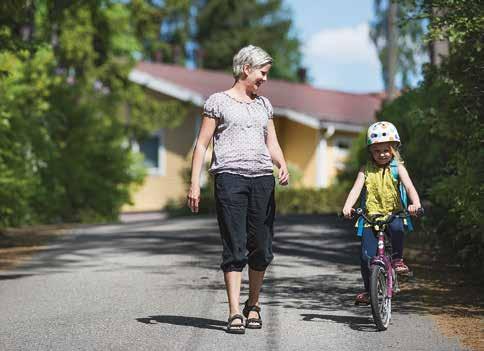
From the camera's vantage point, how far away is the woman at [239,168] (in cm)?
749

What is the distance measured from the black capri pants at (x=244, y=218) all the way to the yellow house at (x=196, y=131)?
23.6 metres

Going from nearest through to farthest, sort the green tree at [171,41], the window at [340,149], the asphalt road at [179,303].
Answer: the asphalt road at [179,303], the window at [340,149], the green tree at [171,41]

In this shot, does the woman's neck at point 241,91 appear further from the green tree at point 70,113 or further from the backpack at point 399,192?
the green tree at point 70,113

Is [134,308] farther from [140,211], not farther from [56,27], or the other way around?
[140,211]

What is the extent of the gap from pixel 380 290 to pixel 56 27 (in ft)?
73.3

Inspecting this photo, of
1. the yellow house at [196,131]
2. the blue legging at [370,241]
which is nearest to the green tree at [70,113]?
the yellow house at [196,131]

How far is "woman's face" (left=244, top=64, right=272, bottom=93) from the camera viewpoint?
751cm

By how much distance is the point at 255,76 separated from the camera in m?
7.52

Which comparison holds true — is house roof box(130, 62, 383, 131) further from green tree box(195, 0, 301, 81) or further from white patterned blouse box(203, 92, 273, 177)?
white patterned blouse box(203, 92, 273, 177)

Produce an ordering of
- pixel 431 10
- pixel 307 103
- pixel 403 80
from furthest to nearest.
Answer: pixel 403 80
pixel 307 103
pixel 431 10

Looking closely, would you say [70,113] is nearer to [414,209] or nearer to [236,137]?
[236,137]

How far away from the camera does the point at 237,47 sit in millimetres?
61375

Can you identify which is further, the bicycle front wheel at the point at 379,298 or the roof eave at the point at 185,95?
the roof eave at the point at 185,95

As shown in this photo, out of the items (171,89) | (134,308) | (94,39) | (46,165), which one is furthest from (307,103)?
(134,308)
